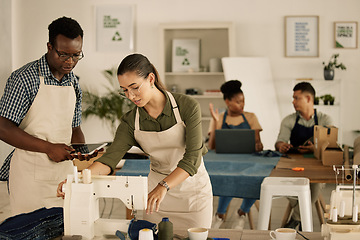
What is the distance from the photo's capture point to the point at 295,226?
13.8 feet

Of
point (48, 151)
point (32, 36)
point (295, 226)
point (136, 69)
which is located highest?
point (32, 36)

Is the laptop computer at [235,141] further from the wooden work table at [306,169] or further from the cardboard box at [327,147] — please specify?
the cardboard box at [327,147]

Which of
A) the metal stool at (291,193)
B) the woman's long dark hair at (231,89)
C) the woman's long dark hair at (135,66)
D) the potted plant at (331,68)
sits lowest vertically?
the metal stool at (291,193)

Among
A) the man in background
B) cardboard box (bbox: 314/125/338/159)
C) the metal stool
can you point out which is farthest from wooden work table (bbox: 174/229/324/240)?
the man in background

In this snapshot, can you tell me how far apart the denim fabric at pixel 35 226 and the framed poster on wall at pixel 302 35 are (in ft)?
19.1

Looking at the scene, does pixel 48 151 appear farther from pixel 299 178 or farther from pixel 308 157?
pixel 308 157

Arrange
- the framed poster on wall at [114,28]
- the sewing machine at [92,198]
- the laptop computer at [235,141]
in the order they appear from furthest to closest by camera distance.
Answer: the framed poster on wall at [114,28] → the laptop computer at [235,141] → the sewing machine at [92,198]

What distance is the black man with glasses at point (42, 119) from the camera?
8.40 feet

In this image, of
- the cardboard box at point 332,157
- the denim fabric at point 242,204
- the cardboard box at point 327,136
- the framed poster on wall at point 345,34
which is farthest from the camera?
the framed poster on wall at point 345,34

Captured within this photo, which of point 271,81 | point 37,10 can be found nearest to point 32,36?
point 37,10

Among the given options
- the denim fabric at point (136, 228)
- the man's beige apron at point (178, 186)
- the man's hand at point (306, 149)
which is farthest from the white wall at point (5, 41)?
the denim fabric at point (136, 228)

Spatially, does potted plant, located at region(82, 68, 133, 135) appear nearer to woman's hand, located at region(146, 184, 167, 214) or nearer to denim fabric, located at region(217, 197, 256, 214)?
denim fabric, located at region(217, 197, 256, 214)

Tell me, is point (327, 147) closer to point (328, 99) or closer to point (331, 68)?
point (328, 99)

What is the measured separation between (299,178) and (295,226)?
770mm
